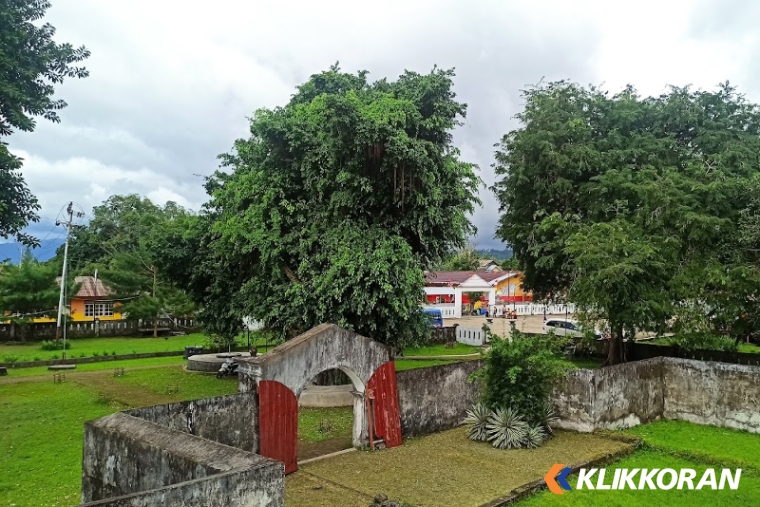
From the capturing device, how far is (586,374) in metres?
12.6

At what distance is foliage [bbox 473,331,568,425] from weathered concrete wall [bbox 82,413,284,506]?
710cm

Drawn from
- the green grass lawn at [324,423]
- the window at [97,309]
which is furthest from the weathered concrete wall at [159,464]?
the window at [97,309]

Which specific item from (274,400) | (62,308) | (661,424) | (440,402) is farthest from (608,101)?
(62,308)

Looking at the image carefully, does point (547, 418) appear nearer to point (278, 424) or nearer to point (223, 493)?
point (278, 424)

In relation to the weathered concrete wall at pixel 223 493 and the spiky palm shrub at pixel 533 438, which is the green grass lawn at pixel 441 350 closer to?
the spiky palm shrub at pixel 533 438

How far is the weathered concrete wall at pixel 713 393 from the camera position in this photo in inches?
510

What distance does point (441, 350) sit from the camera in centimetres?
2867

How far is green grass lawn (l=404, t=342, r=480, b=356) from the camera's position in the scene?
90.3 ft

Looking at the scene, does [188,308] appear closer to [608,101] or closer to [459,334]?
[459,334]

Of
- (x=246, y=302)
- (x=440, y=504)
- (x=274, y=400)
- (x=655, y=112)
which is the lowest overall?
(x=440, y=504)

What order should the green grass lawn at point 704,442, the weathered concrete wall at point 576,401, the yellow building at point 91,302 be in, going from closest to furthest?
the green grass lawn at point 704,442
the weathered concrete wall at point 576,401
the yellow building at point 91,302

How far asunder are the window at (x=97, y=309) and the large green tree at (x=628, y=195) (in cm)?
2703

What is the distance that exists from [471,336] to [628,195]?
1455cm

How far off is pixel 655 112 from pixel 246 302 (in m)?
15.2
